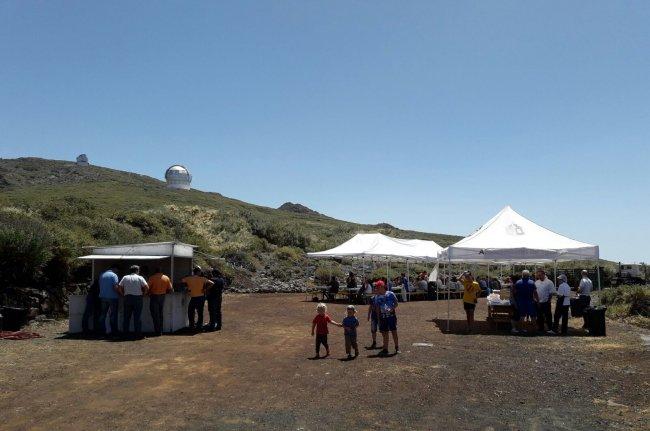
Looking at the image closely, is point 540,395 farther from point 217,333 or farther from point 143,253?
point 143,253

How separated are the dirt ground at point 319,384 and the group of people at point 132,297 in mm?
740

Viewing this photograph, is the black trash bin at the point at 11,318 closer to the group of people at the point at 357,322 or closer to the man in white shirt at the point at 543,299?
the group of people at the point at 357,322

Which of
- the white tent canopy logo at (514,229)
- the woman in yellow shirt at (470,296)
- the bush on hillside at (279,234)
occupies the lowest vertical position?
the woman in yellow shirt at (470,296)

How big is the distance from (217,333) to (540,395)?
27.1 ft

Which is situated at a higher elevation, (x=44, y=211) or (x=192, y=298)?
(x=44, y=211)

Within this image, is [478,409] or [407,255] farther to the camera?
[407,255]

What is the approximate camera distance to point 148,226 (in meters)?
37.3

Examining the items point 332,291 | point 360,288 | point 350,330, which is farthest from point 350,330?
point 332,291

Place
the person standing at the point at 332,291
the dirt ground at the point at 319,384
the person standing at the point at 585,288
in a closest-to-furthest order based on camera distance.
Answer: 1. the dirt ground at the point at 319,384
2. the person standing at the point at 585,288
3. the person standing at the point at 332,291

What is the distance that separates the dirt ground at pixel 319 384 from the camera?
6180 millimetres

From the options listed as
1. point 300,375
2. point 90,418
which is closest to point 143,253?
point 300,375

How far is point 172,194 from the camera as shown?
65375 mm

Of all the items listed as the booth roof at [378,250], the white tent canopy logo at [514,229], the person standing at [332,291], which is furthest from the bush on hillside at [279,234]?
the white tent canopy logo at [514,229]

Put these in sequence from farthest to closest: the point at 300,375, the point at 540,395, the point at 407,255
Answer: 1. the point at 407,255
2. the point at 300,375
3. the point at 540,395
